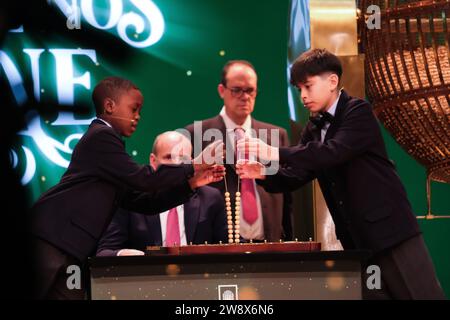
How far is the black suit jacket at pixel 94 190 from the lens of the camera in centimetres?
385

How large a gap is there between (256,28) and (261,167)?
2714 mm

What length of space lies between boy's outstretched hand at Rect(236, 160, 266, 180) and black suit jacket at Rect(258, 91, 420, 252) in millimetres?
158

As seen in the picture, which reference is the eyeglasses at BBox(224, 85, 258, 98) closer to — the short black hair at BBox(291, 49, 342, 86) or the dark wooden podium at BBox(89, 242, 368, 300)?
the short black hair at BBox(291, 49, 342, 86)

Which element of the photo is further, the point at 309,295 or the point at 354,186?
the point at 354,186

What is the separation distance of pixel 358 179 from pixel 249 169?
1.57 ft

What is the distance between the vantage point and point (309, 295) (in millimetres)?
3383

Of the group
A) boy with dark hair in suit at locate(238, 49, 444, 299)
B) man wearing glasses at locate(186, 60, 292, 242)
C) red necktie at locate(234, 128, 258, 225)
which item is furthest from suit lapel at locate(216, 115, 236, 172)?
boy with dark hair in suit at locate(238, 49, 444, 299)

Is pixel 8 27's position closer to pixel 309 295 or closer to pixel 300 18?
pixel 300 18

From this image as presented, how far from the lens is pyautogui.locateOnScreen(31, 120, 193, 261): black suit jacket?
385 cm

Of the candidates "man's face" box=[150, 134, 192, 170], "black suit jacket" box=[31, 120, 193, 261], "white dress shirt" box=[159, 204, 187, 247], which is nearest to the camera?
"black suit jacket" box=[31, 120, 193, 261]

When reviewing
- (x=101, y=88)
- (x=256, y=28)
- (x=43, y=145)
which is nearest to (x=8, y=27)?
(x=43, y=145)

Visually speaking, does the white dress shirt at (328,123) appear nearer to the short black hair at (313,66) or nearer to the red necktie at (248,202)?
the short black hair at (313,66)
